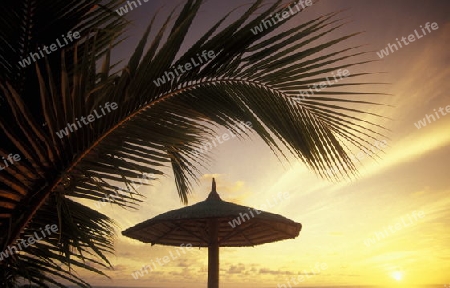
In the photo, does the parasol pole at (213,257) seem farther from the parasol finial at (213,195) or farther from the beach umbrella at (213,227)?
the parasol finial at (213,195)

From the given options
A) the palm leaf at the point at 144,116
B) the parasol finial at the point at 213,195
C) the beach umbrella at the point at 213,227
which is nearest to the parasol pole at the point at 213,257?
the beach umbrella at the point at 213,227

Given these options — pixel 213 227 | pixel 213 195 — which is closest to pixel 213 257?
pixel 213 227

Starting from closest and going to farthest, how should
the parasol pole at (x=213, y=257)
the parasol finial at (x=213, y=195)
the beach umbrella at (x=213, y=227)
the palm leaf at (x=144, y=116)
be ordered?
1. the palm leaf at (x=144, y=116)
2. the beach umbrella at (x=213, y=227)
3. the parasol pole at (x=213, y=257)
4. the parasol finial at (x=213, y=195)

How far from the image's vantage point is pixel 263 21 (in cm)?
136

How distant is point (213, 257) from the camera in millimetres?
6438

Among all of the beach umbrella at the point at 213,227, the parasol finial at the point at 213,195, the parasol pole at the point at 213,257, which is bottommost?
the parasol pole at the point at 213,257

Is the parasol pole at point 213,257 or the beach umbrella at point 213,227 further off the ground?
the beach umbrella at point 213,227

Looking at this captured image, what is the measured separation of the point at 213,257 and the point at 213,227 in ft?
1.84

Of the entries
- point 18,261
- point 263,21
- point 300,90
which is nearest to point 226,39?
point 263,21

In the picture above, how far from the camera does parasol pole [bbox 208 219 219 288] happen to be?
609 centimetres

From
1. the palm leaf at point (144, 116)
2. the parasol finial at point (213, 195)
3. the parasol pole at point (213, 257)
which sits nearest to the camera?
the palm leaf at point (144, 116)

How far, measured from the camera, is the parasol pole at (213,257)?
6094mm

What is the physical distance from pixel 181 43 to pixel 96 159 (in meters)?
0.63

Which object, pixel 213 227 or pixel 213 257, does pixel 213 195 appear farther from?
pixel 213 257
